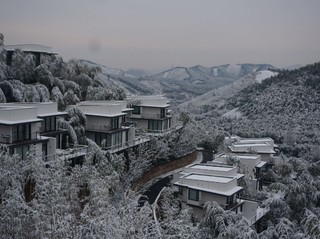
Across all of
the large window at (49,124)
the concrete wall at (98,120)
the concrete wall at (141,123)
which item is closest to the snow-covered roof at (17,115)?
the large window at (49,124)

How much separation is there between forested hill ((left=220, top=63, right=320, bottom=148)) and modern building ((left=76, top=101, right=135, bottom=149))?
124 ft

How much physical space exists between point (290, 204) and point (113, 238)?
19731 mm

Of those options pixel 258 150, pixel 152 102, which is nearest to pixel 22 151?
pixel 152 102

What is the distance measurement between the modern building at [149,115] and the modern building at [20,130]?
15.1 meters

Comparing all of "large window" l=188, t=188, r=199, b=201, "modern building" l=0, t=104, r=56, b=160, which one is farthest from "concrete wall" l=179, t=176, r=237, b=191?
"modern building" l=0, t=104, r=56, b=160

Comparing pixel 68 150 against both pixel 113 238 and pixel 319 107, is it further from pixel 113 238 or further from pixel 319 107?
pixel 319 107

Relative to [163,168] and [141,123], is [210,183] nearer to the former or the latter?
[163,168]

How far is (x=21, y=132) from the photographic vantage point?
2194 centimetres

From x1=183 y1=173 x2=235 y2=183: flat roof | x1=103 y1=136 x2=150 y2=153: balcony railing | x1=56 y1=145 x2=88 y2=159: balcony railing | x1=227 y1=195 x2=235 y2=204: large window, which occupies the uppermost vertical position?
x1=56 y1=145 x2=88 y2=159: balcony railing

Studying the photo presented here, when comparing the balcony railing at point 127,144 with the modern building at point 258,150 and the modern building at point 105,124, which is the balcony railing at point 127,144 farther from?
the modern building at point 258,150

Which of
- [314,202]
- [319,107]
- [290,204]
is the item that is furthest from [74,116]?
[319,107]

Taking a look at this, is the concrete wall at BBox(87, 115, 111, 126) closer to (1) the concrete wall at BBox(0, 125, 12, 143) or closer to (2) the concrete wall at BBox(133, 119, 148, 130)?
(2) the concrete wall at BBox(133, 119, 148, 130)

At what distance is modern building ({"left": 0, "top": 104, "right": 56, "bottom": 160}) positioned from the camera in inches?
830

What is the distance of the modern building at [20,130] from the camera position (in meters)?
21.1
